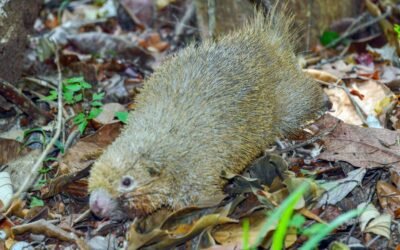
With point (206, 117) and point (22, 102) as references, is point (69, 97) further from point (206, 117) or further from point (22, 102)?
point (206, 117)

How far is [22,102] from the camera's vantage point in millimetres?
4859

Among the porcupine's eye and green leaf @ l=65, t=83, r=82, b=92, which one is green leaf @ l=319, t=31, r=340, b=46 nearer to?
green leaf @ l=65, t=83, r=82, b=92

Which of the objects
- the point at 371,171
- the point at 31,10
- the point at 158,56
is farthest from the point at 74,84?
the point at 371,171

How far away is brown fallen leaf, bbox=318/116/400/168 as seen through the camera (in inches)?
151

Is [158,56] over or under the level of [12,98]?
under

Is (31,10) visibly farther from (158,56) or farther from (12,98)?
(158,56)

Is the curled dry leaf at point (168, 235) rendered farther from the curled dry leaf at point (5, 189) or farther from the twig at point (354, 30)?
the twig at point (354, 30)

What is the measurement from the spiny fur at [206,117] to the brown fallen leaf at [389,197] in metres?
0.72

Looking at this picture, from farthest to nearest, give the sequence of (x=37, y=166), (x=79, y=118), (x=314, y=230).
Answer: (x=79, y=118)
(x=37, y=166)
(x=314, y=230)

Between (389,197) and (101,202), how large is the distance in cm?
155

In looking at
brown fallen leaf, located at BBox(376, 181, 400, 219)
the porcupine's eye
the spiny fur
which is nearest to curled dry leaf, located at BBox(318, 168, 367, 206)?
brown fallen leaf, located at BBox(376, 181, 400, 219)

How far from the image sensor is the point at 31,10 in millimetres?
5223

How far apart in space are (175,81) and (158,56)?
2.95 meters

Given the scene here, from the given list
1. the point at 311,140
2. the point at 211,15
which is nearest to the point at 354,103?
the point at 311,140
